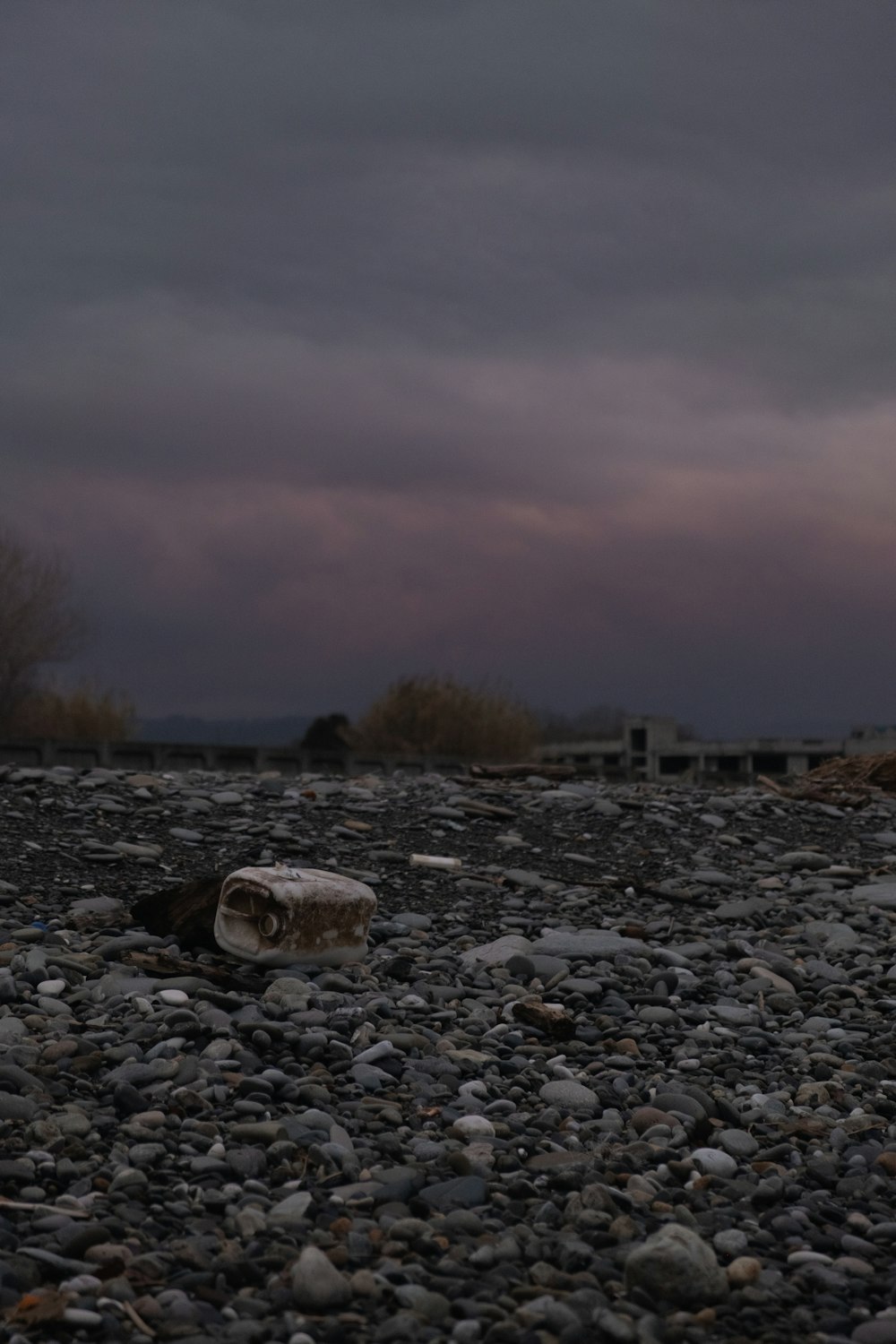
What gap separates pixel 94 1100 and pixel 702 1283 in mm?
1738

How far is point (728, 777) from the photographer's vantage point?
25.4 meters

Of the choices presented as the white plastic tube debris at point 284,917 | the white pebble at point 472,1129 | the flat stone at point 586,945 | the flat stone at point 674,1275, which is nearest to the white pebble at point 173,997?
the white plastic tube debris at point 284,917

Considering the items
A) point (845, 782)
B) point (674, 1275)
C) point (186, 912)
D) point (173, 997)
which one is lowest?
point (674, 1275)

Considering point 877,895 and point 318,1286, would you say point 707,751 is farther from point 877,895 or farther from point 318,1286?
point 318,1286

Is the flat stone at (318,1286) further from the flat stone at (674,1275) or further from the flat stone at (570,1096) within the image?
the flat stone at (570,1096)

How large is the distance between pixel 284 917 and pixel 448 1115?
4.34 feet

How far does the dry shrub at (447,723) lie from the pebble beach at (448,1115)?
88.8 ft

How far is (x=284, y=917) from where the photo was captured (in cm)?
475

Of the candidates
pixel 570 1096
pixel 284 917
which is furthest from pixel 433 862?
pixel 570 1096

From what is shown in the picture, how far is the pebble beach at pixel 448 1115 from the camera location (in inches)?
108

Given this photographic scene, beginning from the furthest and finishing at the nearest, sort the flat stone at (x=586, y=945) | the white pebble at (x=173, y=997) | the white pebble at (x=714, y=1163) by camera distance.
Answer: the flat stone at (x=586, y=945), the white pebble at (x=173, y=997), the white pebble at (x=714, y=1163)

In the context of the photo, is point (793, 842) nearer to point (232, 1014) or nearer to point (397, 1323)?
point (232, 1014)

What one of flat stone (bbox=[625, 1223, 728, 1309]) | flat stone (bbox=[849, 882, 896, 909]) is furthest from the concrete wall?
flat stone (bbox=[625, 1223, 728, 1309])

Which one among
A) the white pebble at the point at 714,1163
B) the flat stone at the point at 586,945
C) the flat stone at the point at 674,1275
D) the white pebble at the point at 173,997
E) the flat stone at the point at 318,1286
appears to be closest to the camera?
the flat stone at the point at 318,1286
